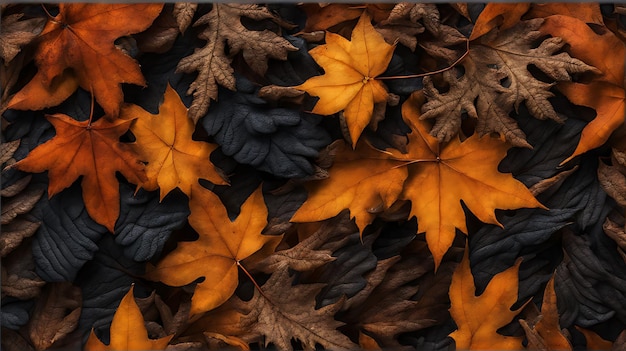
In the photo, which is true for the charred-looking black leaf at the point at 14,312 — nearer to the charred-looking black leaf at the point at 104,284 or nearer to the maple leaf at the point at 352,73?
the charred-looking black leaf at the point at 104,284

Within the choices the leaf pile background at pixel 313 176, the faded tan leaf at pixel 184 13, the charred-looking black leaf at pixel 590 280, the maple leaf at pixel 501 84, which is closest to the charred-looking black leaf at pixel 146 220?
the leaf pile background at pixel 313 176

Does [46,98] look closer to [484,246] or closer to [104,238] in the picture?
[104,238]

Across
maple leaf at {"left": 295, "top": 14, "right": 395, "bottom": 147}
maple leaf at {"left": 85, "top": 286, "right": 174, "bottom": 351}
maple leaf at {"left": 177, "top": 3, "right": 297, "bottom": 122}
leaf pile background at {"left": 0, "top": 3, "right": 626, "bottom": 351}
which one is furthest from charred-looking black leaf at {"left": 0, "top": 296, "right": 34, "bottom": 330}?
maple leaf at {"left": 295, "top": 14, "right": 395, "bottom": 147}

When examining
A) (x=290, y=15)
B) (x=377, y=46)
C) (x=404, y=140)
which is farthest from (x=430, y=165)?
(x=290, y=15)

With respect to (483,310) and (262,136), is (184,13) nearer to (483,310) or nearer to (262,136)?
(262,136)

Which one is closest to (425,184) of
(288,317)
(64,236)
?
(288,317)

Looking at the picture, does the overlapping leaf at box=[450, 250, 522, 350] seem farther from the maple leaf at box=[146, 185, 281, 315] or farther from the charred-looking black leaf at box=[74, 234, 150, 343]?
the charred-looking black leaf at box=[74, 234, 150, 343]
